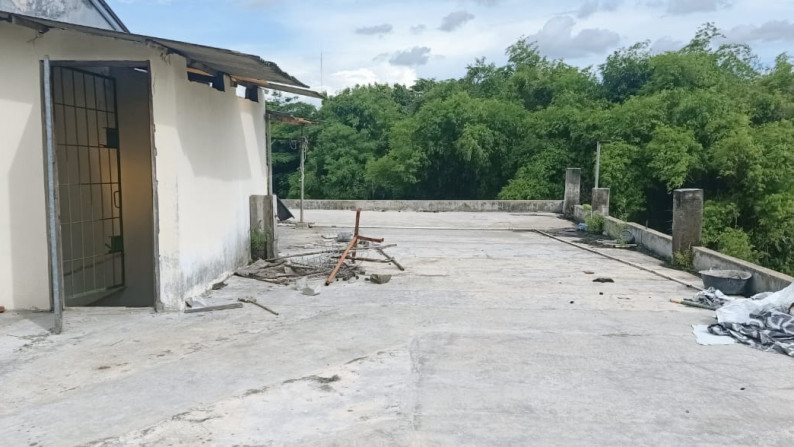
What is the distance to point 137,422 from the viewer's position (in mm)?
3574

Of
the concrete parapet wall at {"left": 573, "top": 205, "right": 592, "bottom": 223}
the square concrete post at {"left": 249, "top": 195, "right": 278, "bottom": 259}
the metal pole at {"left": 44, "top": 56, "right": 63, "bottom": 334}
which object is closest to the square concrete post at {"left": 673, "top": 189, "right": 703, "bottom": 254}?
the square concrete post at {"left": 249, "top": 195, "right": 278, "bottom": 259}

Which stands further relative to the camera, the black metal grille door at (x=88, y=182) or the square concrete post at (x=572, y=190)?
the square concrete post at (x=572, y=190)

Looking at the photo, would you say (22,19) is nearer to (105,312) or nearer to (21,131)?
(21,131)

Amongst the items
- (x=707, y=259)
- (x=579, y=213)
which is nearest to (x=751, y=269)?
(x=707, y=259)

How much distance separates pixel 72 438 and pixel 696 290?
7244 millimetres

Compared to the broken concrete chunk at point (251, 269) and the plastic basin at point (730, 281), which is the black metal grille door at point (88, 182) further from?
the plastic basin at point (730, 281)

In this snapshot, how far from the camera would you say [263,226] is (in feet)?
30.1

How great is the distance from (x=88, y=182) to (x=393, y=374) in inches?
198

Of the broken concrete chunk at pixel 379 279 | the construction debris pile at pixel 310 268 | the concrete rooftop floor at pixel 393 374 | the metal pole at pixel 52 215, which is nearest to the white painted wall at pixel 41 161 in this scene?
the concrete rooftop floor at pixel 393 374

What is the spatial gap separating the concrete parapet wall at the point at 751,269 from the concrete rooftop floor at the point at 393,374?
857mm

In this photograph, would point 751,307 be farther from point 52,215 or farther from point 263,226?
point 52,215

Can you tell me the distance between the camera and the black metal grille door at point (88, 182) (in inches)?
268

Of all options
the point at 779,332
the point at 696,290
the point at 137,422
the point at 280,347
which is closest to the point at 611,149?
the point at 696,290

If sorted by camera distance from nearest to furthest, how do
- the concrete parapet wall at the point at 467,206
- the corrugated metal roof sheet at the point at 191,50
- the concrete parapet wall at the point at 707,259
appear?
the corrugated metal roof sheet at the point at 191,50
the concrete parapet wall at the point at 707,259
the concrete parapet wall at the point at 467,206
